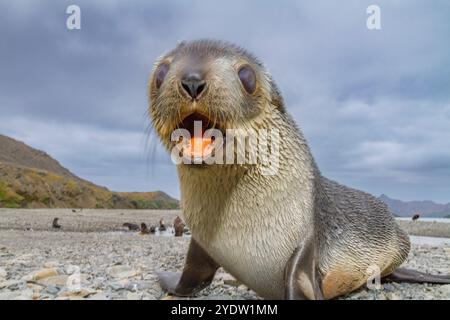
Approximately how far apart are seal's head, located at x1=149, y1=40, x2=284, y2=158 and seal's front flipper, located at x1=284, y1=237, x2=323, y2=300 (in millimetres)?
1349

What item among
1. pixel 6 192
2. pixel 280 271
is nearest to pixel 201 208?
pixel 280 271

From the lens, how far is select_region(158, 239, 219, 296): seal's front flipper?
17.9 ft

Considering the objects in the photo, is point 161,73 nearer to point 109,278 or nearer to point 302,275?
point 302,275

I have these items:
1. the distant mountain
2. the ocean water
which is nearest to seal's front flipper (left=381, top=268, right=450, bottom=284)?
the ocean water

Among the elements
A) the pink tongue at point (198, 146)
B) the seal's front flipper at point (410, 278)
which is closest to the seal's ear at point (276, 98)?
the pink tongue at point (198, 146)

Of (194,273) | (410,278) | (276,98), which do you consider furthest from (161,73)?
(410,278)

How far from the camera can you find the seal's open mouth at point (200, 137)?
369 centimetres

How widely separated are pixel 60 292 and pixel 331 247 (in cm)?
358

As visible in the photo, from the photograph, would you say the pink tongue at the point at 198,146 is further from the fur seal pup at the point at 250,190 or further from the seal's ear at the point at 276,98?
the seal's ear at the point at 276,98

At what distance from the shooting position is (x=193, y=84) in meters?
3.49

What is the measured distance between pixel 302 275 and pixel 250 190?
98 centimetres

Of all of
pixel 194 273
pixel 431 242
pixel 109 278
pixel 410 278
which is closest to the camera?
pixel 194 273

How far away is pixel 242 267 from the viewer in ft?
14.6
